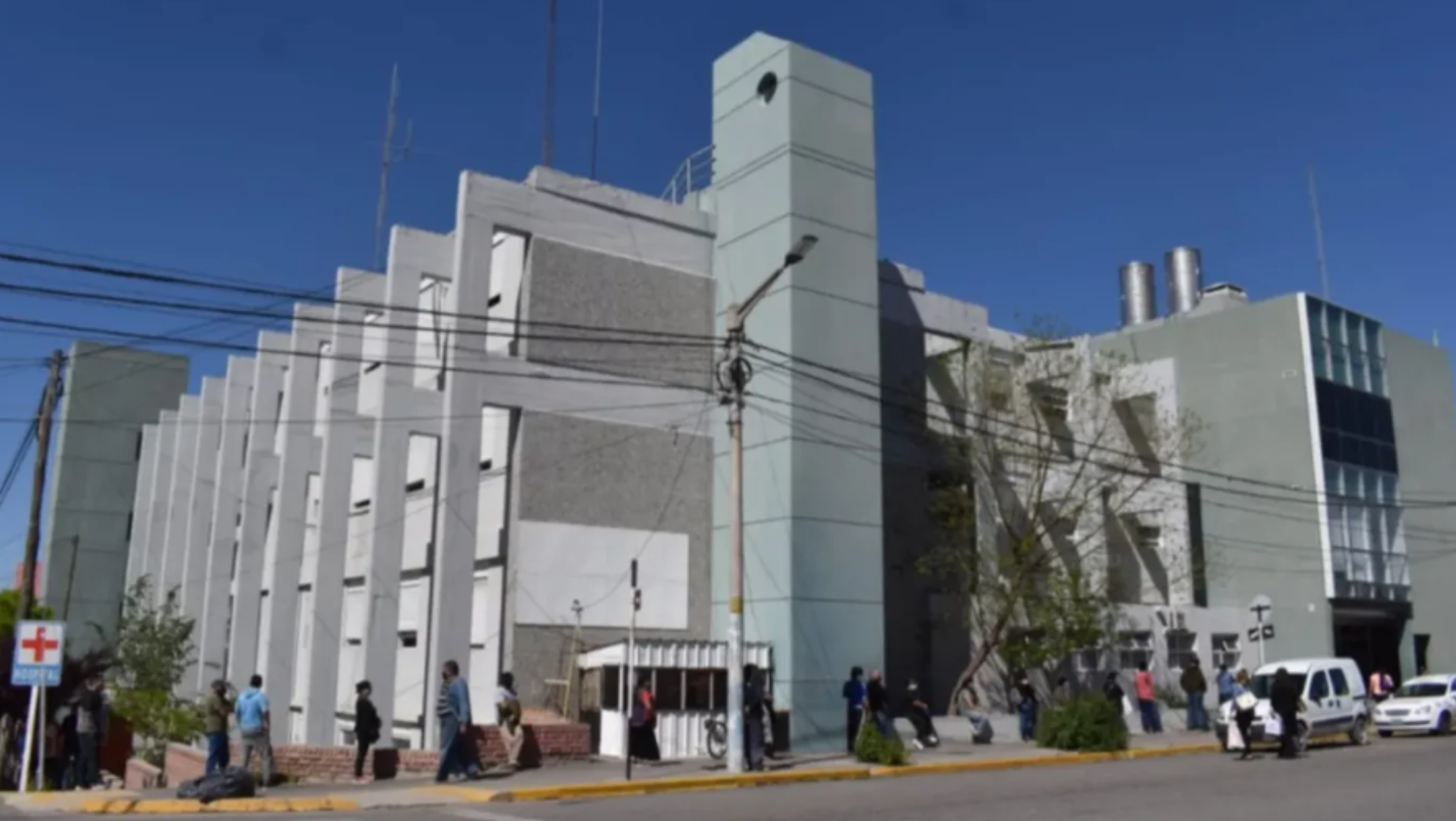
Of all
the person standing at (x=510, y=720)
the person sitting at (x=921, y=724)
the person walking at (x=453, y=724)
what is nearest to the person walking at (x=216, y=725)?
the person walking at (x=453, y=724)

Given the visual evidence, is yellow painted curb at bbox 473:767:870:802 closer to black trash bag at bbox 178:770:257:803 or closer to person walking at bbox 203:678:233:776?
black trash bag at bbox 178:770:257:803

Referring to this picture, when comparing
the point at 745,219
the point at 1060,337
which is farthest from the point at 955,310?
the point at 745,219

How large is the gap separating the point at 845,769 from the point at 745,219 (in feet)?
43.3

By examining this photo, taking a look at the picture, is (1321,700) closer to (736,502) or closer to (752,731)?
(752,731)

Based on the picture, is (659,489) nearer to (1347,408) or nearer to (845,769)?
(845,769)

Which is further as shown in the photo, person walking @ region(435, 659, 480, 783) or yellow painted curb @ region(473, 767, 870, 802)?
person walking @ region(435, 659, 480, 783)

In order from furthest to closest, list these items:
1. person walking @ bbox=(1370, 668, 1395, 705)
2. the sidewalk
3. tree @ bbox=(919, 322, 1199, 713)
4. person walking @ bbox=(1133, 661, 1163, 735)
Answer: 1. person walking @ bbox=(1370, 668, 1395, 705)
2. tree @ bbox=(919, 322, 1199, 713)
3. person walking @ bbox=(1133, 661, 1163, 735)
4. the sidewalk

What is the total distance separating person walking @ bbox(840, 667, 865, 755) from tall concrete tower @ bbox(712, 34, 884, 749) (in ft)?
2.65

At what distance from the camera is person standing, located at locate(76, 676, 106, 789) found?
65.7 feet

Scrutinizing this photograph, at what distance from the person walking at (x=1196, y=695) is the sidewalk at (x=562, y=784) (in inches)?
219

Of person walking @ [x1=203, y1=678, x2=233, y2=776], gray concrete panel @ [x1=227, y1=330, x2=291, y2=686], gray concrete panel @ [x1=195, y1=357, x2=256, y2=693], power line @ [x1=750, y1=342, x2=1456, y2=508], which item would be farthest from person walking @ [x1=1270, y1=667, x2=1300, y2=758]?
gray concrete panel @ [x1=195, y1=357, x2=256, y2=693]

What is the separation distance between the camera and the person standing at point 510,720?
20.0 meters

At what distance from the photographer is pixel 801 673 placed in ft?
81.4

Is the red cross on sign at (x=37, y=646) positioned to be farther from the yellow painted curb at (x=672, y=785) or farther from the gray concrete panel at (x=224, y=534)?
the gray concrete panel at (x=224, y=534)
